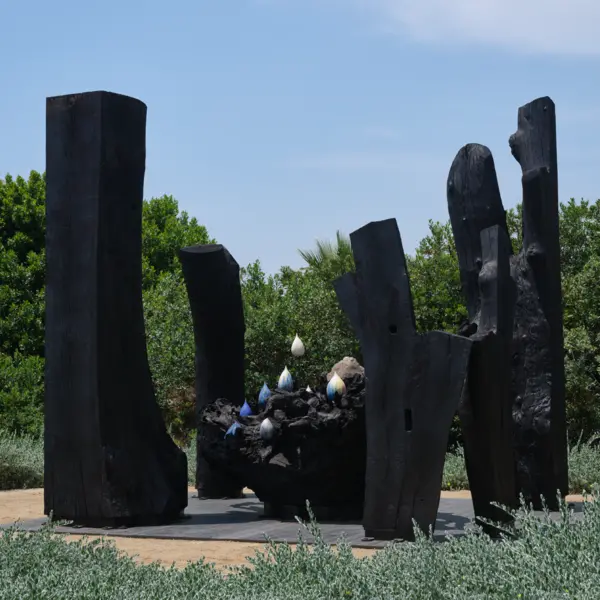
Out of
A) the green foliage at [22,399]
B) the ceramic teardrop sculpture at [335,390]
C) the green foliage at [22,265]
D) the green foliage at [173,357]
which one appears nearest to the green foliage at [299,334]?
the green foliage at [173,357]

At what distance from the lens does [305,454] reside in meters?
8.39

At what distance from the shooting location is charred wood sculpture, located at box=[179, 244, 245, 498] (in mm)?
10547

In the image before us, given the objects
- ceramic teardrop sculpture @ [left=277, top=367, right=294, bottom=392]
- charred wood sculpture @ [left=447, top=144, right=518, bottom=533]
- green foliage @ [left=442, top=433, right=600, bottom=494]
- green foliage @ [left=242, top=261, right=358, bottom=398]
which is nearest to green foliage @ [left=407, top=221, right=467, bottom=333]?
green foliage @ [left=242, top=261, right=358, bottom=398]

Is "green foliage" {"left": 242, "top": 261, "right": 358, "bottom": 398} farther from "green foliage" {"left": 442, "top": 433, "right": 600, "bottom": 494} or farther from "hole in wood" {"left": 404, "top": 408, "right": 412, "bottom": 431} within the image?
"hole in wood" {"left": 404, "top": 408, "right": 412, "bottom": 431}

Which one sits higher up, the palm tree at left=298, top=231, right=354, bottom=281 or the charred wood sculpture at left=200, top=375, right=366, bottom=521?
the palm tree at left=298, top=231, right=354, bottom=281

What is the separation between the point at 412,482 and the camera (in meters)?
6.92

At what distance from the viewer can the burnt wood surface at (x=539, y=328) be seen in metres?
9.11

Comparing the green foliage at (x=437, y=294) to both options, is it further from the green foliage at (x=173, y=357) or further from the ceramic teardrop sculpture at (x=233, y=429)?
the ceramic teardrop sculpture at (x=233, y=429)

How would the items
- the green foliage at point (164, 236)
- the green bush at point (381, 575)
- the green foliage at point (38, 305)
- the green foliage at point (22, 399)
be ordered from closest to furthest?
the green bush at point (381, 575) → the green foliage at point (22, 399) → the green foliage at point (38, 305) → the green foliage at point (164, 236)

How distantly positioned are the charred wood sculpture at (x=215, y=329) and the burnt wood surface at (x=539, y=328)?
306 centimetres

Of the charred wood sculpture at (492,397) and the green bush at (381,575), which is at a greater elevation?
the charred wood sculpture at (492,397)

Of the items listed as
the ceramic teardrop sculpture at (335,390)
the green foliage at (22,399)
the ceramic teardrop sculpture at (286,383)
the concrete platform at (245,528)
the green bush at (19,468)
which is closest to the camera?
the concrete platform at (245,528)

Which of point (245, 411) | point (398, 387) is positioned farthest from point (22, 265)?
point (398, 387)

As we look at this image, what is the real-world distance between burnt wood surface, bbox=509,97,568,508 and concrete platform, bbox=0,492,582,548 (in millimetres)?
551
